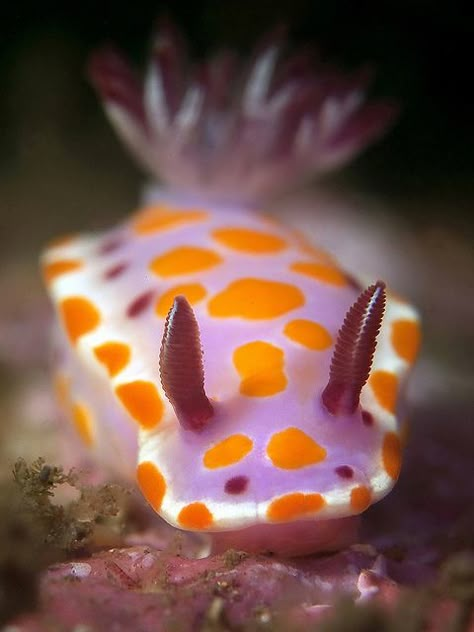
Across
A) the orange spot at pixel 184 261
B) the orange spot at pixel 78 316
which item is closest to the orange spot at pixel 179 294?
the orange spot at pixel 184 261

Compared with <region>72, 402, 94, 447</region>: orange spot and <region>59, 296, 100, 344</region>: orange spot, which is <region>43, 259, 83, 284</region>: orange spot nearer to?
<region>59, 296, 100, 344</region>: orange spot

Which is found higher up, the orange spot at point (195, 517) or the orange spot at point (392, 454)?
the orange spot at point (392, 454)

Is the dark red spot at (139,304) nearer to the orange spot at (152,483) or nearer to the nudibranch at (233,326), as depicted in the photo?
the nudibranch at (233,326)

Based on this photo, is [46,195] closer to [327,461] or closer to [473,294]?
[473,294]

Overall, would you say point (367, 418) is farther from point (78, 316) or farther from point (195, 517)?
point (78, 316)

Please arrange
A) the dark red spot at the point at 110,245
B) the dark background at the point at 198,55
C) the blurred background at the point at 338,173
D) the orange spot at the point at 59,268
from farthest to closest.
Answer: the dark background at the point at 198,55 → the blurred background at the point at 338,173 → the dark red spot at the point at 110,245 → the orange spot at the point at 59,268

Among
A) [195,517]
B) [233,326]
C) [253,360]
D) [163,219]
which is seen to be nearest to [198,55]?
[163,219]

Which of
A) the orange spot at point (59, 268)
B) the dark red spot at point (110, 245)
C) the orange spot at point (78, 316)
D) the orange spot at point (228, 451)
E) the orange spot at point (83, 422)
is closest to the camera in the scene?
the orange spot at point (228, 451)
